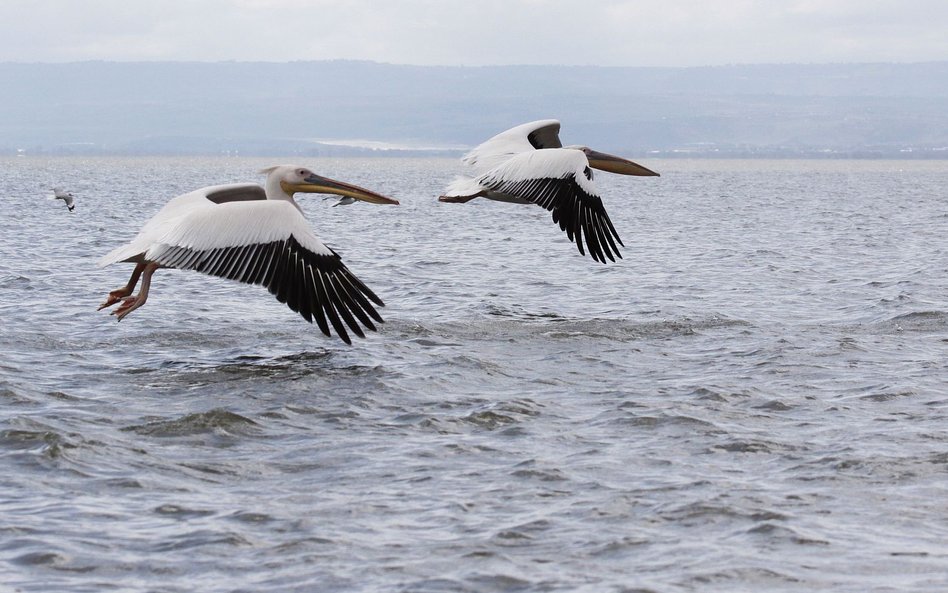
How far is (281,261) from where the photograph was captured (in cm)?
837

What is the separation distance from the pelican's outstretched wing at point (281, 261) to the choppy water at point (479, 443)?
0.52m

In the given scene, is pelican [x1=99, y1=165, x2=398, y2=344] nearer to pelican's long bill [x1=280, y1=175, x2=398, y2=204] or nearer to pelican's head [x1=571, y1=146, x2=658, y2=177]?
pelican's long bill [x1=280, y1=175, x2=398, y2=204]

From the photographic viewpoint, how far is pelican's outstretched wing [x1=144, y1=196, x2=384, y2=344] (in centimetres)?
832

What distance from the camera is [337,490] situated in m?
5.93

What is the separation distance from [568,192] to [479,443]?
200 inches

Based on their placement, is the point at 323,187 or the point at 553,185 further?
the point at 553,185

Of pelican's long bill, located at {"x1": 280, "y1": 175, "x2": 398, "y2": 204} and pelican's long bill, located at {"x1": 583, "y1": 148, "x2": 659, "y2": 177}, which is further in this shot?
pelican's long bill, located at {"x1": 583, "y1": 148, "x2": 659, "y2": 177}

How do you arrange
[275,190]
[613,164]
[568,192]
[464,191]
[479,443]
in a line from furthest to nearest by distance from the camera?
[613,164] < [464,191] < [568,192] < [275,190] < [479,443]

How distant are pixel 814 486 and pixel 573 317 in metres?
6.19

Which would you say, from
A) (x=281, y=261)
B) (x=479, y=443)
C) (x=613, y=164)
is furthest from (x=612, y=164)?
(x=479, y=443)

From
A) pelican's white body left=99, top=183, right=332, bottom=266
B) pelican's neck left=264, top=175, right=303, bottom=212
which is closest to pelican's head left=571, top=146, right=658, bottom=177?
pelican's neck left=264, top=175, right=303, bottom=212

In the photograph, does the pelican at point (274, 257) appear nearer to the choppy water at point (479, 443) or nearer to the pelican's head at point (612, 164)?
the choppy water at point (479, 443)

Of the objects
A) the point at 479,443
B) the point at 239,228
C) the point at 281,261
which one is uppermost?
the point at 239,228

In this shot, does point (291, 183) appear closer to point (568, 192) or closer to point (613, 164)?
point (568, 192)
